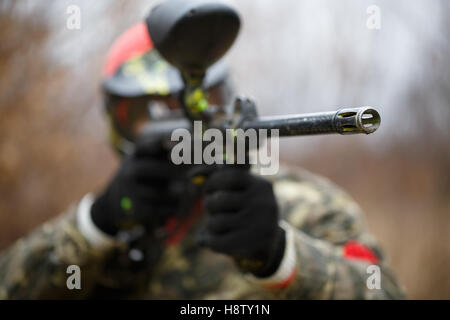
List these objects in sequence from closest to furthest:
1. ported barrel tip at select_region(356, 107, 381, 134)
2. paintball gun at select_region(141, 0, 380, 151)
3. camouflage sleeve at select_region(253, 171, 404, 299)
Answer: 1. ported barrel tip at select_region(356, 107, 381, 134)
2. paintball gun at select_region(141, 0, 380, 151)
3. camouflage sleeve at select_region(253, 171, 404, 299)

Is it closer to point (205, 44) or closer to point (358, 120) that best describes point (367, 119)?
point (358, 120)

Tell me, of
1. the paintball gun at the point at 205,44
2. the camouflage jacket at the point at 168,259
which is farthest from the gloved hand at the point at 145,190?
the paintball gun at the point at 205,44

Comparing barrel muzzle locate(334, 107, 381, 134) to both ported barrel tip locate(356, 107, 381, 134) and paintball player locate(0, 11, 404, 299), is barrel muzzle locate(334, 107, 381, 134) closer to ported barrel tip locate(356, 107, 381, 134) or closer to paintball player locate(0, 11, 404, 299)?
ported barrel tip locate(356, 107, 381, 134)

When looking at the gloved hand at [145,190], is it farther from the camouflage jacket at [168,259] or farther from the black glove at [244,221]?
the black glove at [244,221]

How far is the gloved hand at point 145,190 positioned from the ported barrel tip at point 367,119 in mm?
1024

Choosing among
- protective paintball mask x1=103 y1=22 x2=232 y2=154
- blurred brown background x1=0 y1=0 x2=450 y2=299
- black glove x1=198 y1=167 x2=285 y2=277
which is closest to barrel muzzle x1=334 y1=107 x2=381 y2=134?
black glove x1=198 y1=167 x2=285 y2=277

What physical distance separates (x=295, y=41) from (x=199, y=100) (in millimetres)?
3514

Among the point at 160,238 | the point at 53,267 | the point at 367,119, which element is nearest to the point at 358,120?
the point at 367,119

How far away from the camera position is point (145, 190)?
174 centimetres

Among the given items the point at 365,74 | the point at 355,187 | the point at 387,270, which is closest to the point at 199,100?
the point at 387,270

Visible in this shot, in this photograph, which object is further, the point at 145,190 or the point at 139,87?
the point at 139,87

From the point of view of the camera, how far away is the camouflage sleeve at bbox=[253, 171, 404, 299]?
1.39 metres

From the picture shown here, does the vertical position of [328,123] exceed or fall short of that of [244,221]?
it exceeds it

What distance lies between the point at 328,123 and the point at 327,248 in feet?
2.30
